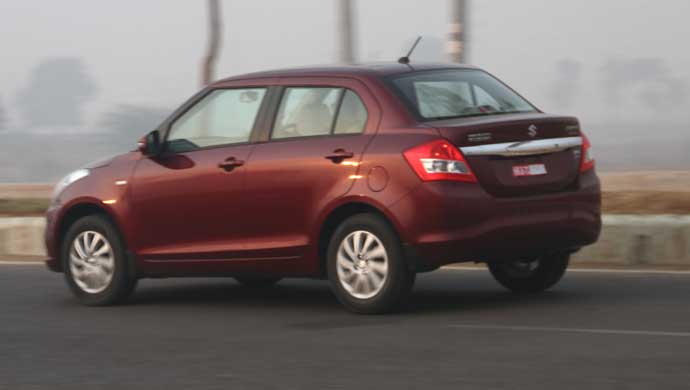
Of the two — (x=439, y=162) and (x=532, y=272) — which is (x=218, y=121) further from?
(x=532, y=272)

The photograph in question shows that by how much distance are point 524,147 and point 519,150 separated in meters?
0.04

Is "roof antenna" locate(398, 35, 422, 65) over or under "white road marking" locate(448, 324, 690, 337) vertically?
over

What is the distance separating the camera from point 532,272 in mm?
10867

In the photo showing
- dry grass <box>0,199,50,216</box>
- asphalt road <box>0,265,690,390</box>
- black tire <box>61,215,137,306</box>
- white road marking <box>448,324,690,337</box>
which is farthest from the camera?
dry grass <box>0,199,50,216</box>

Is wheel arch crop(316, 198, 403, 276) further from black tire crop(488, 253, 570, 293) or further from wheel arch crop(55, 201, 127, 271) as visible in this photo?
wheel arch crop(55, 201, 127, 271)

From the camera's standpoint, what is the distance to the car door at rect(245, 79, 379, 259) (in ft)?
32.1

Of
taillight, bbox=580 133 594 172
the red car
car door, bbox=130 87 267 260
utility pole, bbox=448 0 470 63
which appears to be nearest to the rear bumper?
the red car

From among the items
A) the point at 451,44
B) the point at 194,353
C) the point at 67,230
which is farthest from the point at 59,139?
the point at 194,353

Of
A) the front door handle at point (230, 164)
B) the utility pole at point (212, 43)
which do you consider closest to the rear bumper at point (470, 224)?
the front door handle at point (230, 164)

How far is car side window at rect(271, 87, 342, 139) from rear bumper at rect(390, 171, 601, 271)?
0.98 metres

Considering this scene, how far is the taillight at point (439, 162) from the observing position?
9.30m

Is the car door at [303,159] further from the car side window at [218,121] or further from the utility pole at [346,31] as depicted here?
the utility pole at [346,31]

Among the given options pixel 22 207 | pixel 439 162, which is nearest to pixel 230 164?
pixel 439 162

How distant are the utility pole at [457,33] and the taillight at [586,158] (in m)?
7.15
